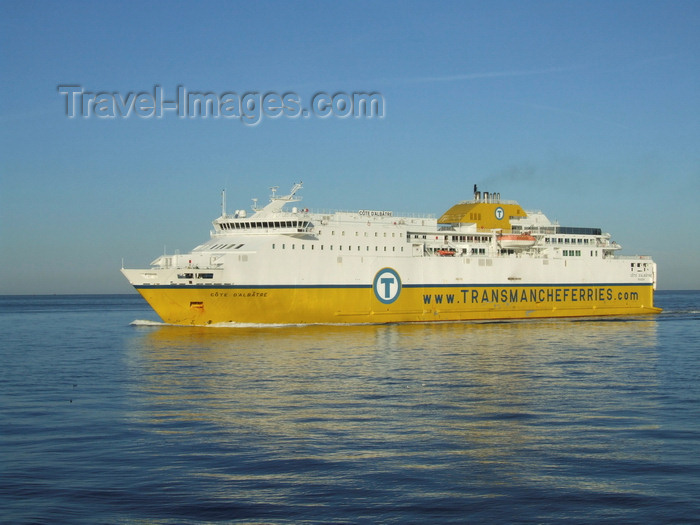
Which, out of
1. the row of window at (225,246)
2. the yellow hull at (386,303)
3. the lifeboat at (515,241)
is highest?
the lifeboat at (515,241)

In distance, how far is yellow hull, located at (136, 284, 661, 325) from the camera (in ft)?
132

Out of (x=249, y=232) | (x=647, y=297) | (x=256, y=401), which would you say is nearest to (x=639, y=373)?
(x=256, y=401)

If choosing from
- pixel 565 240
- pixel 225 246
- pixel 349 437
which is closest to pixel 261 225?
pixel 225 246

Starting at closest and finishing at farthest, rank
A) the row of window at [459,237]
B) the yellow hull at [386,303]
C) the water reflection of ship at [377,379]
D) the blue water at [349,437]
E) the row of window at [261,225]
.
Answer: the blue water at [349,437]
the water reflection of ship at [377,379]
the yellow hull at [386,303]
the row of window at [261,225]
the row of window at [459,237]

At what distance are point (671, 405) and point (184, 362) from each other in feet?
55.3

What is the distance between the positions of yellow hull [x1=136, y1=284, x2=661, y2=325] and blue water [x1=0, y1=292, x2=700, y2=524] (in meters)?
10.2

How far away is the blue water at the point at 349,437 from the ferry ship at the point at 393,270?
1049cm

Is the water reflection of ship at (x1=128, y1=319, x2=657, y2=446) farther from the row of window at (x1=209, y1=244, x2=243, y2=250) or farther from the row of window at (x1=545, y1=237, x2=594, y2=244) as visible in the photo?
the row of window at (x1=545, y1=237, x2=594, y2=244)

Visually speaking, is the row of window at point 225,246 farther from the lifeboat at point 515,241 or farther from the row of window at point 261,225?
the lifeboat at point 515,241

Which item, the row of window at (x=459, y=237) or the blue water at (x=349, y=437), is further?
the row of window at (x=459, y=237)

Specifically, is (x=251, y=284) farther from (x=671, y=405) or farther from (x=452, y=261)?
(x=671, y=405)

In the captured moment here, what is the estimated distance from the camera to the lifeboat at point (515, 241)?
172ft

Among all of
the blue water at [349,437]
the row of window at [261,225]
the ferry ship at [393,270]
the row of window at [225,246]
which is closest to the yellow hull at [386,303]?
the ferry ship at [393,270]

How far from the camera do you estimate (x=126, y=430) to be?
16.2 metres
